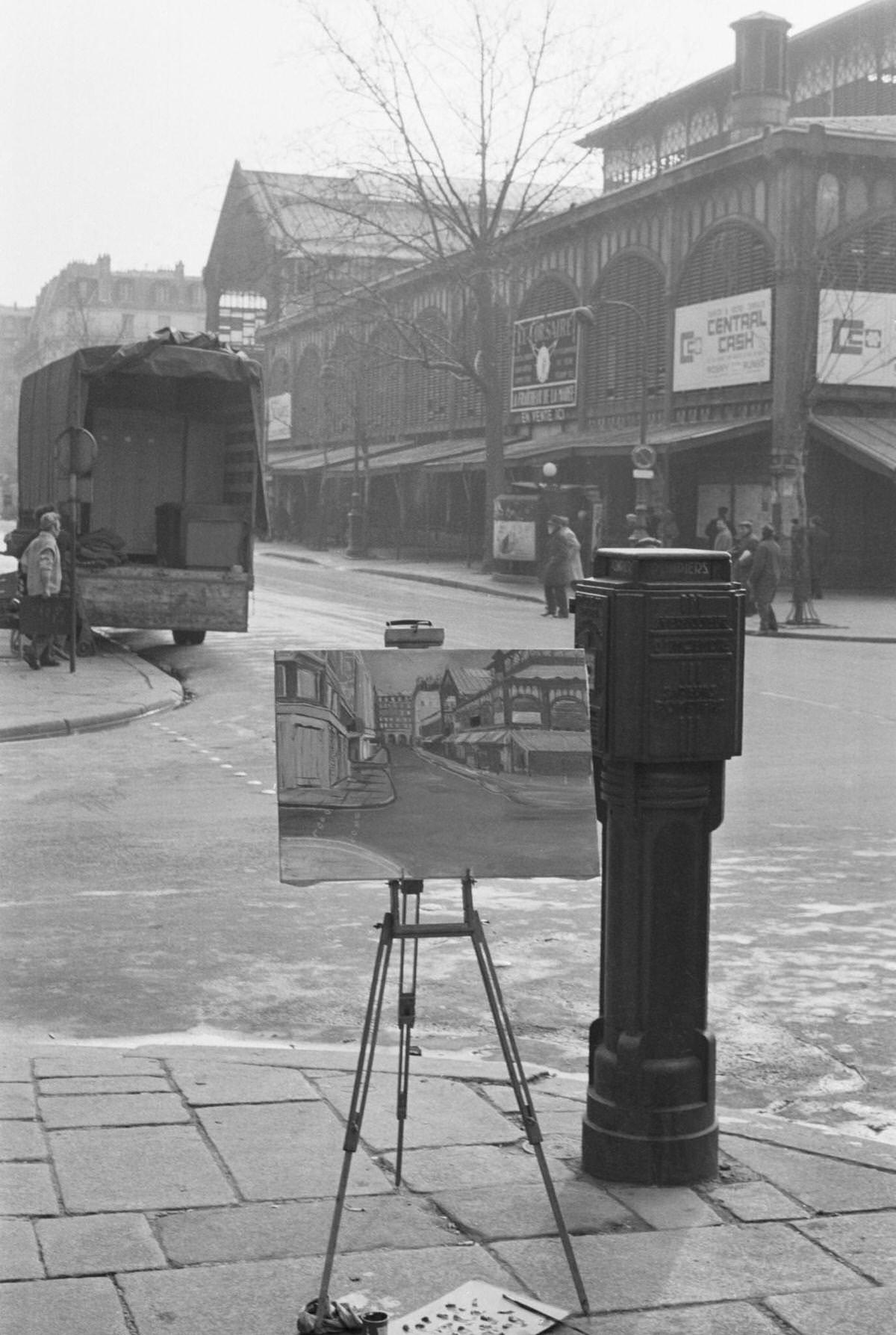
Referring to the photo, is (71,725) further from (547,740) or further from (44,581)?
(547,740)

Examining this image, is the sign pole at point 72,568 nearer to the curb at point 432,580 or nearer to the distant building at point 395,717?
the distant building at point 395,717

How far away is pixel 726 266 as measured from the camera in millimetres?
35500

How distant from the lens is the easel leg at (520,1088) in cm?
346

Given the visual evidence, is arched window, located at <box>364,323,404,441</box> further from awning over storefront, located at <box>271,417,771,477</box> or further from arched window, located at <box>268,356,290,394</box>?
arched window, located at <box>268,356,290,394</box>

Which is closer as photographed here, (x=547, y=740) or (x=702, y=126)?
(x=547, y=740)

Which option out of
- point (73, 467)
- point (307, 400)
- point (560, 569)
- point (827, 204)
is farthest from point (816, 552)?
point (307, 400)

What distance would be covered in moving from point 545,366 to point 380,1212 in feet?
132

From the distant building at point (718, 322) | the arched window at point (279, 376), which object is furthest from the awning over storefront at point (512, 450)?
the arched window at point (279, 376)

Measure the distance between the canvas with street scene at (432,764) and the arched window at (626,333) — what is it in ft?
110

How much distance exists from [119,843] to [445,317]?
41852mm

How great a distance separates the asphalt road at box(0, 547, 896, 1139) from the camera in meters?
5.61

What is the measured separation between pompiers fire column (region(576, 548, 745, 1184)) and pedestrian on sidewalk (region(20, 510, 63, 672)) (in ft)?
45.5

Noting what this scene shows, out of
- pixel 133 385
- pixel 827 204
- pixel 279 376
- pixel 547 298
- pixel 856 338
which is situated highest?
pixel 827 204

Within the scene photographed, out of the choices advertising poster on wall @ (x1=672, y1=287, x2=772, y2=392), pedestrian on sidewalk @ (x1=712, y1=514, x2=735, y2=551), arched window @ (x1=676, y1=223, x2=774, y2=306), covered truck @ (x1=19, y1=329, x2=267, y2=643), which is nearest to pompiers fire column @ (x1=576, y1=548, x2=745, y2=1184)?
covered truck @ (x1=19, y1=329, x2=267, y2=643)
